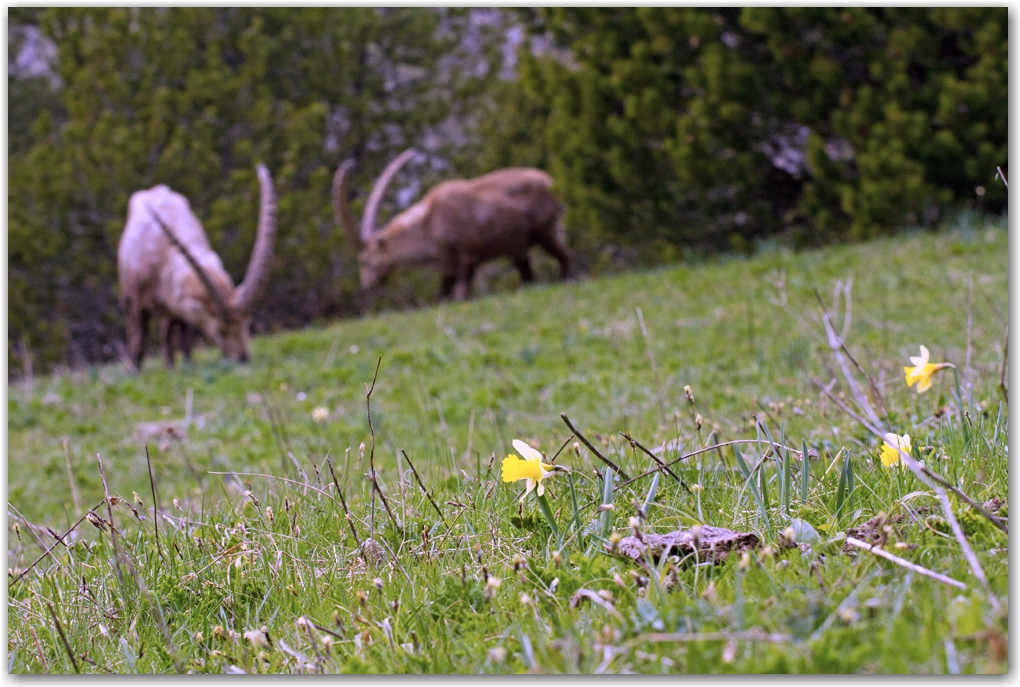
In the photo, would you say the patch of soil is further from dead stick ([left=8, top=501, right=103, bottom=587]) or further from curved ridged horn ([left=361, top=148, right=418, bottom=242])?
curved ridged horn ([left=361, top=148, right=418, bottom=242])

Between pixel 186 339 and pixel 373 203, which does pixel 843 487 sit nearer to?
pixel 186 339

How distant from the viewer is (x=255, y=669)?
160 cm

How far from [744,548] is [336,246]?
16847mm

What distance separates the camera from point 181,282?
29.5ft

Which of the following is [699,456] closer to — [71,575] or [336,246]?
[71,575]

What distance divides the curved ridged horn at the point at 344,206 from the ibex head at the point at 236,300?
2.53 m

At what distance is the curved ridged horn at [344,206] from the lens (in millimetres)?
11309

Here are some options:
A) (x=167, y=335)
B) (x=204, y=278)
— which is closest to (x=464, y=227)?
(x=167, y=335)

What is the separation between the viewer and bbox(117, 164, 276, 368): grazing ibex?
866 cm

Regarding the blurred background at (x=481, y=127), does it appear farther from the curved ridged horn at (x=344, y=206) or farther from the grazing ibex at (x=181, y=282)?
the curved ridged horn at (x=344, y=206)

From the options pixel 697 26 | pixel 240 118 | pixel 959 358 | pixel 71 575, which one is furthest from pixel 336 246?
pixel 71 575

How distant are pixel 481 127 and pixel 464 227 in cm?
653

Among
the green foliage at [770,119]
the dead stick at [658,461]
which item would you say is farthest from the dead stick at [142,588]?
the green foliage at [770,119]

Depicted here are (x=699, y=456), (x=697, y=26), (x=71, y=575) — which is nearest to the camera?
(x=71, y=575)
